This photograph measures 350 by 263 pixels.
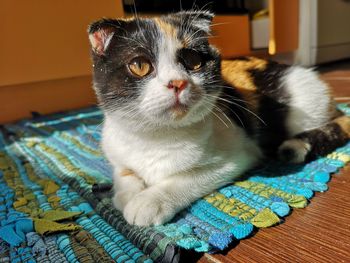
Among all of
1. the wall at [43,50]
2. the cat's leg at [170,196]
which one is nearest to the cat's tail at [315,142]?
the cat's leg at [170,196]

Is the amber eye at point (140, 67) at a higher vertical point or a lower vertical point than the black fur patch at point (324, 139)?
higher

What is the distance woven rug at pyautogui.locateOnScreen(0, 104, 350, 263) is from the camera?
0.65m

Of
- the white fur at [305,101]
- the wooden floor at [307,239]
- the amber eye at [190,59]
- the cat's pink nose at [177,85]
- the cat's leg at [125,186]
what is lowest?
the wooden floor at [307,239]

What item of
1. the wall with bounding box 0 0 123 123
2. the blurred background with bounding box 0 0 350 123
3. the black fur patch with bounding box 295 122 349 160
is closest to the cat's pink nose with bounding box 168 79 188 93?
the black fur patch with bounding box 295 122 349 160

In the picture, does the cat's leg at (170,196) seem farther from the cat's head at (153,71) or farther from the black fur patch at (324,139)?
the black fur patch at (324,139)

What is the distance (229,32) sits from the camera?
106 inches

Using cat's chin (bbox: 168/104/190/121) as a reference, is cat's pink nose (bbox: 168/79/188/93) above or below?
above

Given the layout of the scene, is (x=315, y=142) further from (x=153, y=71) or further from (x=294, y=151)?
(x=153, y=71)

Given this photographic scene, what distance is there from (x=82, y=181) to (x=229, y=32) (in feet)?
6.82

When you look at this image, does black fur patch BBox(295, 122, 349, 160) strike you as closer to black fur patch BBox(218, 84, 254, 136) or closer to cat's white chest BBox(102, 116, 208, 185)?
black fur patch BBox(218, 84, 254, 136)

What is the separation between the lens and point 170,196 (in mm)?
751

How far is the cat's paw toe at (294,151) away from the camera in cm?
99

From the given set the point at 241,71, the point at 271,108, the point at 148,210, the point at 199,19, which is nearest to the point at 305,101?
the point at 271,108

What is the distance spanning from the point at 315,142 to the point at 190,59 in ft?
1.67
